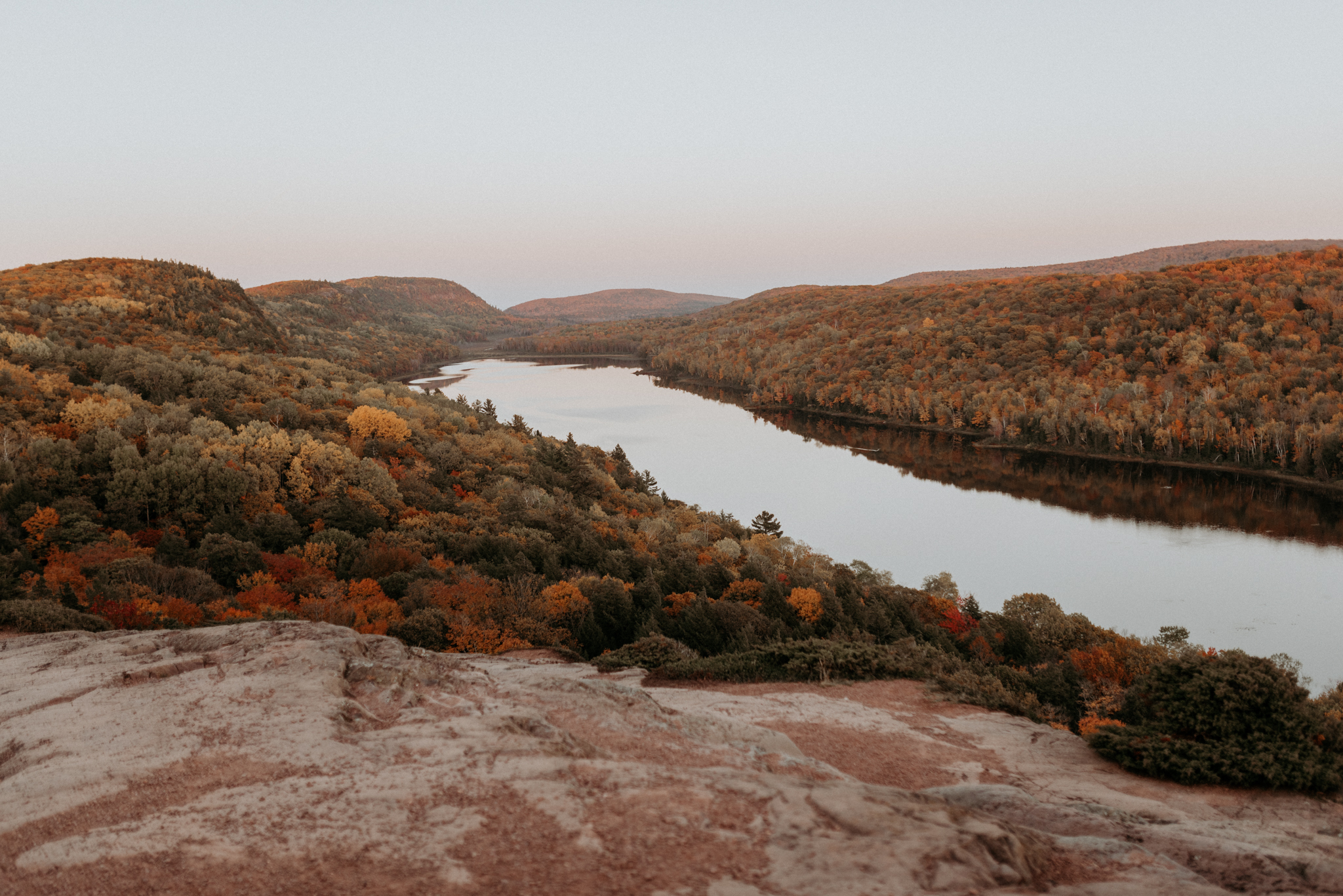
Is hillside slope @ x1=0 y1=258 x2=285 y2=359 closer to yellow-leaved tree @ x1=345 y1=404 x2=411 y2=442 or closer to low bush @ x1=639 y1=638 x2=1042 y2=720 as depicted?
yellow-leaved tree @ x1=345 y1=404 x2=411 y2=442

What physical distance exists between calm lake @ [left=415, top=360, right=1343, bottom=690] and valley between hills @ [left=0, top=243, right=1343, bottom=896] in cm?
785

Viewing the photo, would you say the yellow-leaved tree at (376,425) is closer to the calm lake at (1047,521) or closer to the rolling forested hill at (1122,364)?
the calm lake at (1047,521)

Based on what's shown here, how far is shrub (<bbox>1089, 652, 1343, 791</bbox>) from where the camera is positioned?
11719mm

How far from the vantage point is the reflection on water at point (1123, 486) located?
57.2 meters

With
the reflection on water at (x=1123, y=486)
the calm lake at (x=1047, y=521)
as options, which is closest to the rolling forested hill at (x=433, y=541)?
the reflection on water at (x=1123, y=486)

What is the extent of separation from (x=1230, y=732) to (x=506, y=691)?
12748 mm

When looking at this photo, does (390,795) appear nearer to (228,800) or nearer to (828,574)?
(228,800)

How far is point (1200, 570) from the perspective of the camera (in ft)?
154

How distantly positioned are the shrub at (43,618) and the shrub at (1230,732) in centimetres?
2120

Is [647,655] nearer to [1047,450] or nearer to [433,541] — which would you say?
[433,541]

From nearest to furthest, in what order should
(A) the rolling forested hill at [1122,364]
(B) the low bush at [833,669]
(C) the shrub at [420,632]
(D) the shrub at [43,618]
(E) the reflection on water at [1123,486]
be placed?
(D) the shrub at [43,618] → (B) the low bush at [833,669] → (C) the shrub at [420,632] → (E) the reflection on water at [1123,486] → (A) the rolling forested hill at [1122,364]

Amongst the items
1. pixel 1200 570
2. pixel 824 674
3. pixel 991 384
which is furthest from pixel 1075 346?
pixel 824 674

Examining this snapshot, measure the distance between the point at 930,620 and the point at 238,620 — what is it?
1034 inches

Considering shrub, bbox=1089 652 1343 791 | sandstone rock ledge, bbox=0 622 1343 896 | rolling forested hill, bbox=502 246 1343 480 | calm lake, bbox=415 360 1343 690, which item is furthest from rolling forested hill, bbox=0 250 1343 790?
calm lake, bbox=415 360 1343 690
